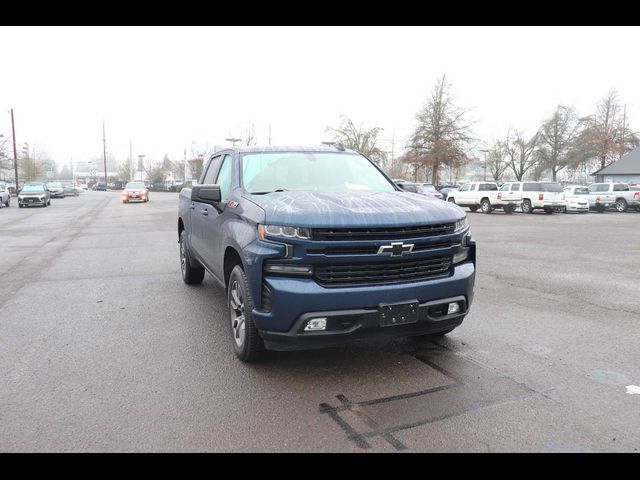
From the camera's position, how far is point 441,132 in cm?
4906

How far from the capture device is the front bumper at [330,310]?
357 cm

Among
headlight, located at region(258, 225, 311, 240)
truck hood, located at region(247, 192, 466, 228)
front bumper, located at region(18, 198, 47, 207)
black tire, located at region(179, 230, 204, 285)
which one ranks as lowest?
front bumper, located at region(18, 198, 47, 207)

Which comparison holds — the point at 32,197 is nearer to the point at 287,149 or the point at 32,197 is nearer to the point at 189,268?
the point at 189,268

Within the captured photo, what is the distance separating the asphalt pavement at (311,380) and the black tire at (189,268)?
0.38 m

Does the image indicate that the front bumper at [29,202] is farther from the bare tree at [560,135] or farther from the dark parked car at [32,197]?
the bare tree at [560,135]

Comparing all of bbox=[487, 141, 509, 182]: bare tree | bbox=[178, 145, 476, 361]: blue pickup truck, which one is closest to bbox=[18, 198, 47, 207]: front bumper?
bbox=[178, 145, 476, 361]: blue pickup truck

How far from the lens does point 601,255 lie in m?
11.1

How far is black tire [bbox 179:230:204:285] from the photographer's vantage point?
7273 millimetres

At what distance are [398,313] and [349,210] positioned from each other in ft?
2.83

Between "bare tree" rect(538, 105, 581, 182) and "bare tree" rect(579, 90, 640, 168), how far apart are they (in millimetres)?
1231

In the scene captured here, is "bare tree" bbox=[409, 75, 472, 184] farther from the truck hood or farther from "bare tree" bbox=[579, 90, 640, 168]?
the truck hood

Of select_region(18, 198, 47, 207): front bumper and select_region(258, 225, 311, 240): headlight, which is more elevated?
select_region(258, 225, 311, 240): headlight

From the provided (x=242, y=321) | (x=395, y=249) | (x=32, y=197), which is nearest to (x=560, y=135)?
(x=32, y=197)
